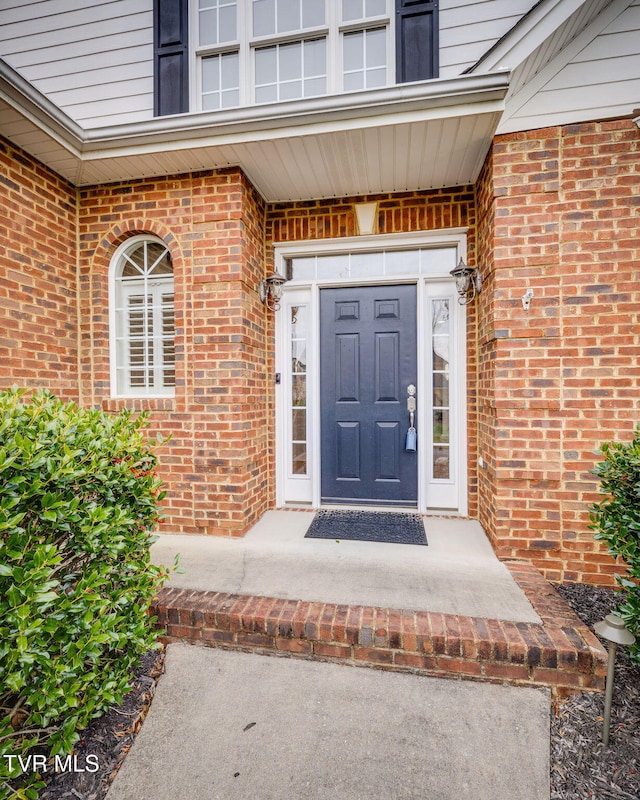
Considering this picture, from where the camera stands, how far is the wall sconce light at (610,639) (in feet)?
5.15

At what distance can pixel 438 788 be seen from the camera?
Result: 4.79ft

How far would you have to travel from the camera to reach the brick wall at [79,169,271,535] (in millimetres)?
3178

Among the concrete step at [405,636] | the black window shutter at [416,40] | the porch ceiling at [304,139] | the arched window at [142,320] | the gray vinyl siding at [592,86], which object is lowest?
the concrete step at [405,636]

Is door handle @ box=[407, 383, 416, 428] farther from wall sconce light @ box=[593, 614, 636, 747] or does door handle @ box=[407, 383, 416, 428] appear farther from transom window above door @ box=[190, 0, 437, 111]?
transom window above door @ box=[190, 0, 437, 111]

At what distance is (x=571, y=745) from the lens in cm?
162

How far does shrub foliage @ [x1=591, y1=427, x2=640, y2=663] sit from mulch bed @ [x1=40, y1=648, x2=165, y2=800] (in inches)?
87.0

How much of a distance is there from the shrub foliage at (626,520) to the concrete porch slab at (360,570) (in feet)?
1.44

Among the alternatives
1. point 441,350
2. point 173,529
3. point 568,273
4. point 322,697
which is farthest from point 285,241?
point 322,697

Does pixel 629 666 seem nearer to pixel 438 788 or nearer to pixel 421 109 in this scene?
pixel 438 788

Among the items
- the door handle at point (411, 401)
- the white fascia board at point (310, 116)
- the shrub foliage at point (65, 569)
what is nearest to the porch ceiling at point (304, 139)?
the white fascia board at point (310, 116)

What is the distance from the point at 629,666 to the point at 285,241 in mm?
3836

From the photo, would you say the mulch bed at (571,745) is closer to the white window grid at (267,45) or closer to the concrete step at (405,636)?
the concrete step at (405,636)

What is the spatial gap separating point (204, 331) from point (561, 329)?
2700 mm

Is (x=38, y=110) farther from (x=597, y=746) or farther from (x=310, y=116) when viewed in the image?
(x=597, y=746)
